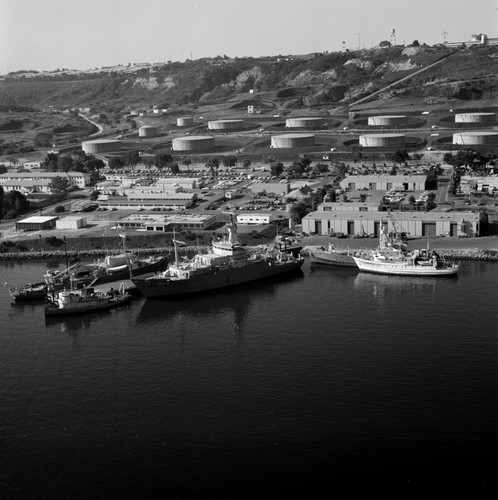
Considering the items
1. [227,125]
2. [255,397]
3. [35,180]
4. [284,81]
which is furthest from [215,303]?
[284,81]

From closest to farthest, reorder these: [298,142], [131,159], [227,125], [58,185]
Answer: [58,185] < [131,159] < [298,142] < [227,125]

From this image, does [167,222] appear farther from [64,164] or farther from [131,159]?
[131,159]

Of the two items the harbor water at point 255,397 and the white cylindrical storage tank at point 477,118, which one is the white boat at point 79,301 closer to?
the harbor water at point 255,397

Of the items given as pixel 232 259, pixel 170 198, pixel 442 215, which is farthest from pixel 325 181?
pixel 232 259

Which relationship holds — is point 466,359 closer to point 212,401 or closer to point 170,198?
point 212,401

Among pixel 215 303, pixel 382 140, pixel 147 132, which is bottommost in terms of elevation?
pixel 215 303

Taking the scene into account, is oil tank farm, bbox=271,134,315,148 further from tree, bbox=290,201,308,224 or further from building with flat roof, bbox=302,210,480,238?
building with flat roof, bbox=302,210,480,238
